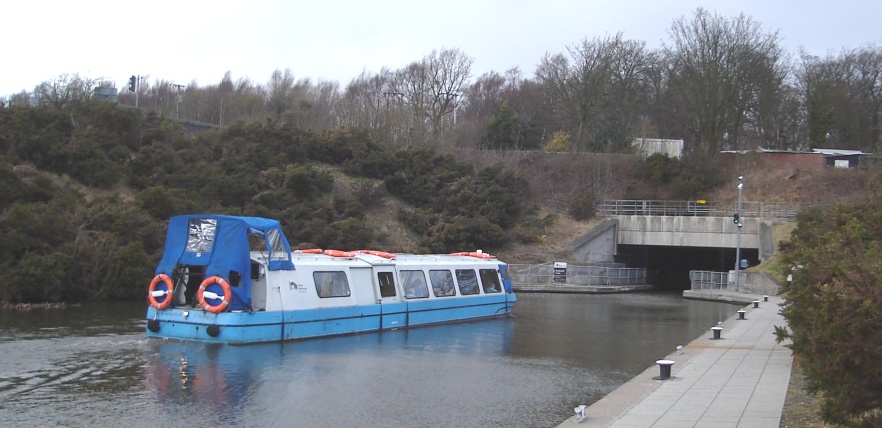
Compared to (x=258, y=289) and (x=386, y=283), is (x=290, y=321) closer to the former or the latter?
Answer: (x=258, y=289)

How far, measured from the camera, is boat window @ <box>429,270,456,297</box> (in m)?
28.3

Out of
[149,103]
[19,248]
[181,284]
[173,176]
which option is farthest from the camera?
[149,103]

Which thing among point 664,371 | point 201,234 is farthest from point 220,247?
point 664,371

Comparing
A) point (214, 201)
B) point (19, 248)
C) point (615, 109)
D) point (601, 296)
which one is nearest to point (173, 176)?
point (214, 201)

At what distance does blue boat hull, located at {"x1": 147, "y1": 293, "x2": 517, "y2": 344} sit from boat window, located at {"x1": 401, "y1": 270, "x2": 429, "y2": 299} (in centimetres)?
36

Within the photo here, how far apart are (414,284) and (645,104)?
48.1 metres

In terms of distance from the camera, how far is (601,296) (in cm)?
4322

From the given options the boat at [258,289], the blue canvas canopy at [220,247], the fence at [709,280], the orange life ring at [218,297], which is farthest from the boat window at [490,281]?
the fence at [709,280]

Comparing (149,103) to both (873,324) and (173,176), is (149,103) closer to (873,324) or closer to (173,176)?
(173,176)

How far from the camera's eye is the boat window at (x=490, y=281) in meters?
31.1

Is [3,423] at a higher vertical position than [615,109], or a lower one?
lower

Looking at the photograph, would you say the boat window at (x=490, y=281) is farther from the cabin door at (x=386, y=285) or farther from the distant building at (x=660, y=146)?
the distant building at (x=660, y=146)

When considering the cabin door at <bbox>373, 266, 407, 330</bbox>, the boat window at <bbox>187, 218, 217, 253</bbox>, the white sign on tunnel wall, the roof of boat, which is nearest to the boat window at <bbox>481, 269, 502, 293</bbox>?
the roof of boat

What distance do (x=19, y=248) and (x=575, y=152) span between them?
44.4 metres
